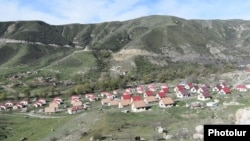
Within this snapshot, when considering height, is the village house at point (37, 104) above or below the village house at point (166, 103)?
below

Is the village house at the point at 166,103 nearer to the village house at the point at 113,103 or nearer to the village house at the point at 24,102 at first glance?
the village house at the point at 113,103

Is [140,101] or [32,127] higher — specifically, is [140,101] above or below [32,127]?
above

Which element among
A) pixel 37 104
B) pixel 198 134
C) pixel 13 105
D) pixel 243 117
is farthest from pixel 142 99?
pixel 243 117

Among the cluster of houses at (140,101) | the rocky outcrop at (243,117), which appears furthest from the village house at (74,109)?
the rocky outcrop at (243,117)

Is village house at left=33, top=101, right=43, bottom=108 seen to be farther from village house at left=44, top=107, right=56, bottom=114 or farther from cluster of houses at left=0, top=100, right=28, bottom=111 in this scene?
village house at left=44, top=107, right=56, bottom=114

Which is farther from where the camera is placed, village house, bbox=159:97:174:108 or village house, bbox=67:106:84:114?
village house, bbox=67:106:84:114

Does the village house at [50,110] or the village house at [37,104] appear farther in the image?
the village house at [37,104]

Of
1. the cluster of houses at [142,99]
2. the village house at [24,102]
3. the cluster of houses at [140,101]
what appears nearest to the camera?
the cluster of houses at [140,101]

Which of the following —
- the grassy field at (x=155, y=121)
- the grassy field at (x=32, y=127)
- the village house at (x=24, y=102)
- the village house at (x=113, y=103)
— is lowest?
the grassy field at (x=32, y=127)

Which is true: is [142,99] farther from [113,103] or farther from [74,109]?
[74,109]

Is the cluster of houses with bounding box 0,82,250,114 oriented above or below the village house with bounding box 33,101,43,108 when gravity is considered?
above

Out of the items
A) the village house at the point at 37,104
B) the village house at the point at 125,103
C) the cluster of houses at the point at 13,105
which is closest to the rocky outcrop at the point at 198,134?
the village house at the point at 125,103

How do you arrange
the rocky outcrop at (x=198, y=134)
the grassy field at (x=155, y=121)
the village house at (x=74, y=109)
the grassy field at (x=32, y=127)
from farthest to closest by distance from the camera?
the village house at (x=74, y=109)
the grassy field at (x=32, y=127)
the grassy field at (x=155, y=121)
the rocky outcrop at (x=198, y=134)

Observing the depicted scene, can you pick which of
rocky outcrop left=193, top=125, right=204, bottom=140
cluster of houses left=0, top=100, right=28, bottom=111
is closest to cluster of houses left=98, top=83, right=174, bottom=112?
cluster of houses left=0, top=100, right=28, bottom=111
